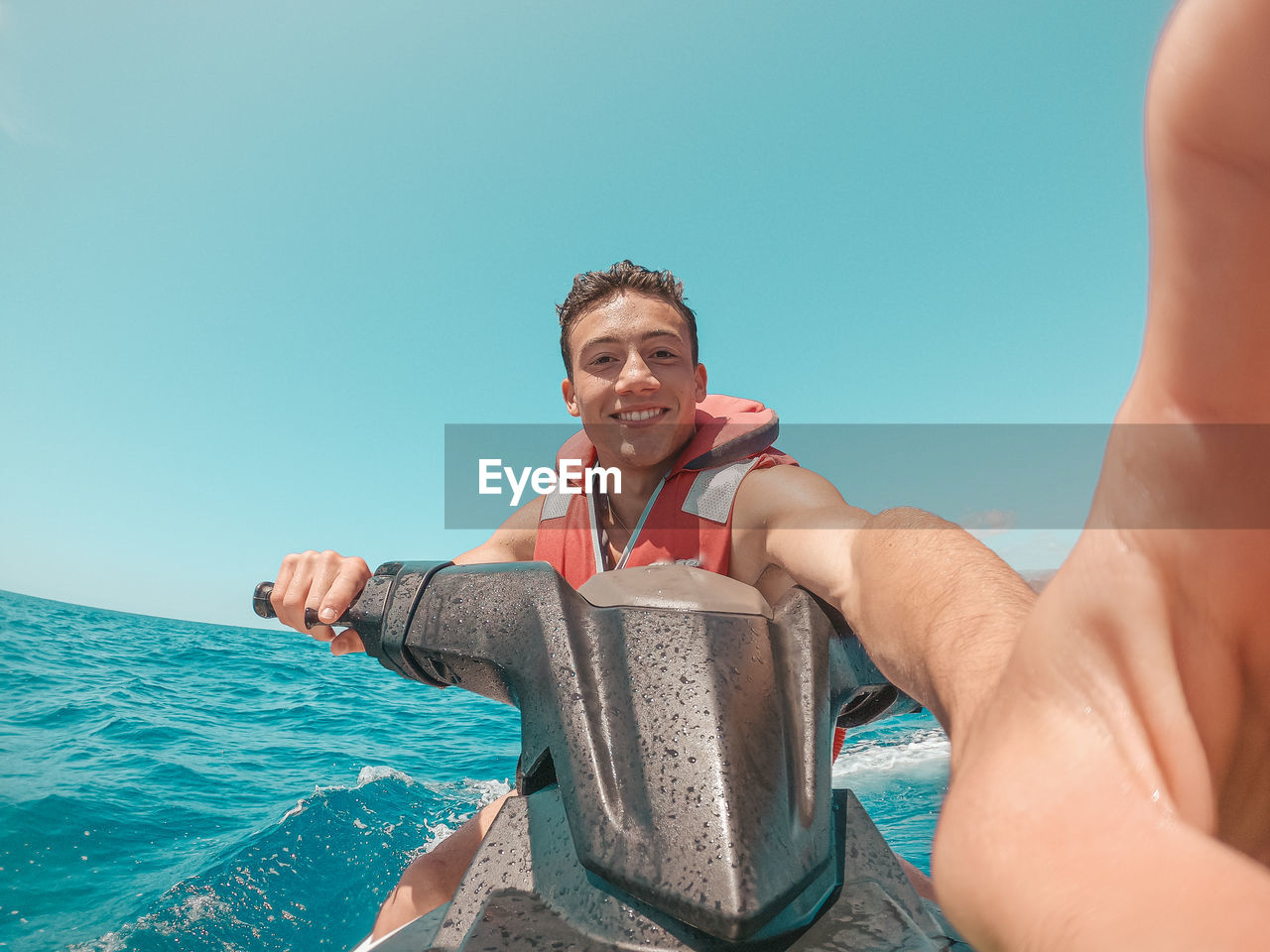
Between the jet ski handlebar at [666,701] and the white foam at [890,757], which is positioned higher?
the jet ski handlebar at [666,701]

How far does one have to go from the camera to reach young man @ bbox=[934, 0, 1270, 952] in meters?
0.41

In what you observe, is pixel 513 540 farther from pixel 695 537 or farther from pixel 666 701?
pixel 666 701

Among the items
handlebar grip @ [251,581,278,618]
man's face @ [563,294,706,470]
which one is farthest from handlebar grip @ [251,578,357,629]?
man's face @ [563,294,706,470]

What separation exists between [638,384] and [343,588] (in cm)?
101

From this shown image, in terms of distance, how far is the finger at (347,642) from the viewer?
139 cm

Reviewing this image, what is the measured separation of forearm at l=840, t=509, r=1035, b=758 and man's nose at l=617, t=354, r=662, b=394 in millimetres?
890

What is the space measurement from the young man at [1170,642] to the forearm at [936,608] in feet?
0.49

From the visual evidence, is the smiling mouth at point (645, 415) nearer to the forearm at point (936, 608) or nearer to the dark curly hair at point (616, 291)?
the dark curly hair at point (616, 291)

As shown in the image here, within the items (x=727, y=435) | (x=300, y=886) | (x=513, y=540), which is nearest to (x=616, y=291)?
(x=727, y=435)

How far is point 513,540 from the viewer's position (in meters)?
2.36

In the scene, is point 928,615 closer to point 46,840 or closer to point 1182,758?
point 1182,758

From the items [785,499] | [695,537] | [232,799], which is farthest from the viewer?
[232,799]

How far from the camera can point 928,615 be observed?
925 millimetres

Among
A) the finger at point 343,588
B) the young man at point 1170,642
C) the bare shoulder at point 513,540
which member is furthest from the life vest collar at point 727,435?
the young man at point 1170,642
